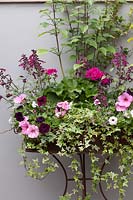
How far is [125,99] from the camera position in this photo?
6.04 ft

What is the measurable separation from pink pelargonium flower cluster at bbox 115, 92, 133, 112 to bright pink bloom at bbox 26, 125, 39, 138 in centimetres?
40

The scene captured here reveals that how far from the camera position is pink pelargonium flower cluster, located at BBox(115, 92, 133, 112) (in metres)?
1.82

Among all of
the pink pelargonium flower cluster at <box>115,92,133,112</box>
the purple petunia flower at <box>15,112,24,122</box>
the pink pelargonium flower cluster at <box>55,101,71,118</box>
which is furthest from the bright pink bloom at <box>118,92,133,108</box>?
the purple petunia flower at <box>15,112,24,122</box>

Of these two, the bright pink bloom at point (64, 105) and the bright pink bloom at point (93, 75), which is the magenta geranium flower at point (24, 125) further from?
the bright pink bloom at point (93, 75)

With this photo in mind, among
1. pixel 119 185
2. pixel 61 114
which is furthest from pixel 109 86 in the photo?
pixel 119 185

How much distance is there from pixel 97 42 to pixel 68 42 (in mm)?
160

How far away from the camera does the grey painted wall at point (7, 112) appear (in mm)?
2186

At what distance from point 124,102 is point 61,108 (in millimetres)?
301

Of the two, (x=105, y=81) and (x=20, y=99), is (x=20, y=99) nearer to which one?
(x=20, y=99)

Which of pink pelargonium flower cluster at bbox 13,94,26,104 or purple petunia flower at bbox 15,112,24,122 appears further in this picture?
pink pelargonium flower cluster at bbox 13,94,26,104

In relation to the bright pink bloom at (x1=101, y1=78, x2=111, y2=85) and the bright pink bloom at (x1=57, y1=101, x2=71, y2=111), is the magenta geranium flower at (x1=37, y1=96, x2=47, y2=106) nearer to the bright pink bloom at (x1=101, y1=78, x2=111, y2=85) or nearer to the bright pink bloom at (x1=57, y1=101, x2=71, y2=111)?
the bright pink bloom at (x1=57, y1=101, x2=71, y2=111)

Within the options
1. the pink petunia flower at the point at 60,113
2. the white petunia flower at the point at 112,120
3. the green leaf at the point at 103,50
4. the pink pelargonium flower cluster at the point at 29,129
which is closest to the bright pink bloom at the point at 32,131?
the pink pelargonium flower cluster at the point at 29,129

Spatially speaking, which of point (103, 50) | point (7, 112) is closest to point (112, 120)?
point (103, 50)

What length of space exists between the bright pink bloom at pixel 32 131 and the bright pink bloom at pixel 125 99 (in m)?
0.42
